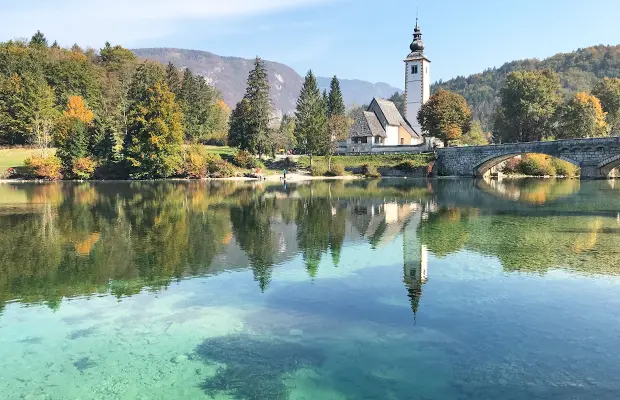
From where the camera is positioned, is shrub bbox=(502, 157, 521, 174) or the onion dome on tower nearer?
shrub bbox=(502, 157, 521, 174)

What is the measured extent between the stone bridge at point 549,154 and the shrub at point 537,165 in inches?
309

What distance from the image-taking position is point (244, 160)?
78312 millimetres

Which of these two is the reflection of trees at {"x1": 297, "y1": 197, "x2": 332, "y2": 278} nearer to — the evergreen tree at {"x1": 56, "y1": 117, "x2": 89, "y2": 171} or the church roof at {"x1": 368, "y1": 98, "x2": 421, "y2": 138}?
the evergreen tree at {"x1": 56, "y1": 117, "x2": 89, "y2": 171}

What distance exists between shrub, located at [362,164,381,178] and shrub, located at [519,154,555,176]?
27.0m

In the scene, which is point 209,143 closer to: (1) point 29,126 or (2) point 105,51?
(1) point 29,126

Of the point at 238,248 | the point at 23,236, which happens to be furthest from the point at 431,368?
the point at 23,236

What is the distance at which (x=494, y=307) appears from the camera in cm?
1316

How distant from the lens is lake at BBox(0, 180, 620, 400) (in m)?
9.09

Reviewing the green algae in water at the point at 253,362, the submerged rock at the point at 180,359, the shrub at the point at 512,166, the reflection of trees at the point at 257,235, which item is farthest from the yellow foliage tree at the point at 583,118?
the submerged rock at the point at 180,359

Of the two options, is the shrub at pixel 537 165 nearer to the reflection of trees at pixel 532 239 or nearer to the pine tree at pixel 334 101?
the pine tree at pixel 334 101

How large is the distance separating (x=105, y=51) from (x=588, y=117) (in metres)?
113

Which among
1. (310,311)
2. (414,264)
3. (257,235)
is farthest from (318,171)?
(310,311)

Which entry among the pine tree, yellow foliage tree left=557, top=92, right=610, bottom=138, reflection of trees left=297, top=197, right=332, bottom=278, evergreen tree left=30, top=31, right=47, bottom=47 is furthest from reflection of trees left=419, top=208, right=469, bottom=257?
evergreen tree left=30, top=31, right=47, bottom=47

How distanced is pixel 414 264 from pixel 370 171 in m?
61.1
